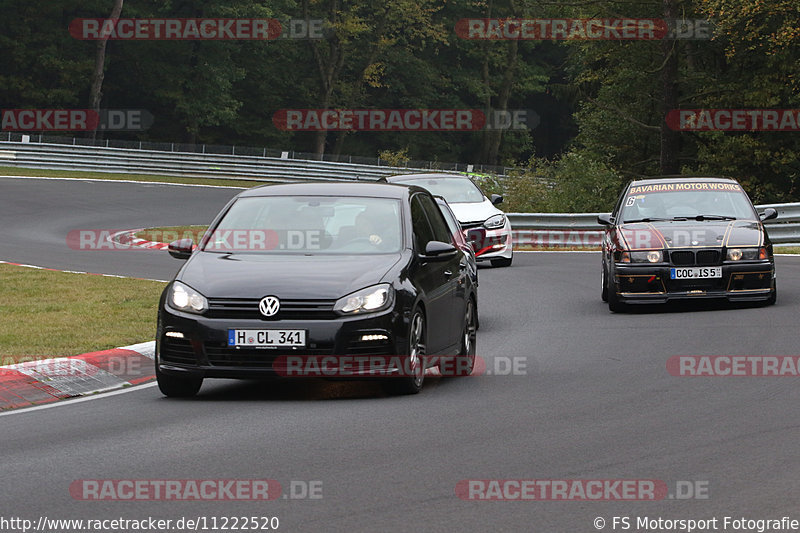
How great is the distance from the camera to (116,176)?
54406 mm

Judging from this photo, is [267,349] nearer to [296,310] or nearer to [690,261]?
[296,310]

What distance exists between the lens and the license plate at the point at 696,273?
50.3ft

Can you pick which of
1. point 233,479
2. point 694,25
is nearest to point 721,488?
point 233,479

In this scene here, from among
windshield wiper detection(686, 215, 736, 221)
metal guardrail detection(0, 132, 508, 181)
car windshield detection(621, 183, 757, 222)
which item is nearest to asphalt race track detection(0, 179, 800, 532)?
windshield wiper detection(686, 215, 736, 221)

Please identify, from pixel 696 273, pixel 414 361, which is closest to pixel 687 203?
pixel 696 273

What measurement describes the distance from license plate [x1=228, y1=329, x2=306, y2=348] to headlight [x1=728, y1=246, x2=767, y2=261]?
7607 millimetres

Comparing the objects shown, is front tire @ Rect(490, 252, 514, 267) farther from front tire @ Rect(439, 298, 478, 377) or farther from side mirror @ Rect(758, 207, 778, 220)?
front tire @ Rect(439, 298, 478, 377)

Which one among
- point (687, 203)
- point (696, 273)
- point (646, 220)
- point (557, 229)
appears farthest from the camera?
point (557, 229)

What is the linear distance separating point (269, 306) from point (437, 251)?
159 centimetres

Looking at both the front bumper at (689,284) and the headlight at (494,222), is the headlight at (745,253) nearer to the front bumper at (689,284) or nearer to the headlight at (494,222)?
the front bumper at (689,284)

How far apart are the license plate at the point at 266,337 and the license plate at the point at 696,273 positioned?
7238mm

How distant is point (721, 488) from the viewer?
652 centimetres

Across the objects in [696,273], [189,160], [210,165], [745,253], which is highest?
[745,253]

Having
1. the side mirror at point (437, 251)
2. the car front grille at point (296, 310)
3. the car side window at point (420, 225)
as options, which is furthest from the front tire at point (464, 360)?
the car front grille at point (296, 310)
